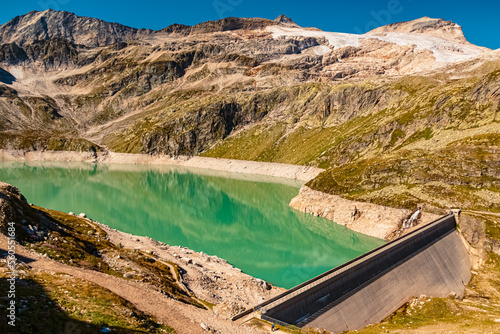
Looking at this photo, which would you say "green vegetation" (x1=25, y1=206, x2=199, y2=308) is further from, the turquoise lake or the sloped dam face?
the turquoise lake

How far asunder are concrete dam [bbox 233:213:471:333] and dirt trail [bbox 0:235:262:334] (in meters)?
3.89

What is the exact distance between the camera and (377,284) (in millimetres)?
43688

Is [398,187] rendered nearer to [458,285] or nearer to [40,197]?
[458,285]

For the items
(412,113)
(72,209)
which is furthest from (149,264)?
(412,113)

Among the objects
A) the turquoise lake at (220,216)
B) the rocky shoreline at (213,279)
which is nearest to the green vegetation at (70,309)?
the rocky shoreline at (213,279)

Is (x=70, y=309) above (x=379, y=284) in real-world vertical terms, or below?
above

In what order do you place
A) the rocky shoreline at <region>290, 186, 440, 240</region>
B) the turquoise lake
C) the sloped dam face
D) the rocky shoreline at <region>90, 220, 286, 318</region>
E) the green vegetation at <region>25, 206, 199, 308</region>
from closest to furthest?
the sloped dam face
the green vegetation at <region>25, 206, 199, 308</region>
the rocky shoreline at <region>90, 220, 286, 318</region>
the turquoise lake
the rocky shoreline at <region>290, 186, 440, 240</region>

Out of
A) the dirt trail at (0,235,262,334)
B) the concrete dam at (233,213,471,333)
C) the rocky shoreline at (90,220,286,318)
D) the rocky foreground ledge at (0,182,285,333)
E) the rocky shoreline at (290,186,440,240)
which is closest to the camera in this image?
the dirt trail at (0,235,262,334)

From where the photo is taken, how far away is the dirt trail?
26141 millimetres

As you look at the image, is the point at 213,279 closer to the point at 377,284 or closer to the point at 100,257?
the point at 100,257

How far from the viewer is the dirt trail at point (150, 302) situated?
26.1 metres

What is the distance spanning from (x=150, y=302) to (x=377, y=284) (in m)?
30.5

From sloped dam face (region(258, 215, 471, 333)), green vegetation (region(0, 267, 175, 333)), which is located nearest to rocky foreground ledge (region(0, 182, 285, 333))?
green vegetation (region(0, 267, 175, 333))

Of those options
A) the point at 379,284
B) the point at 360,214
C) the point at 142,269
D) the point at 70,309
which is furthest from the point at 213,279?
the point at 360,214
